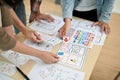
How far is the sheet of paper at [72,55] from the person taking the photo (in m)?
A: 1.09

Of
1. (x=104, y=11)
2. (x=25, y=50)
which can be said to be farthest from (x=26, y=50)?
(x=104, y=11)

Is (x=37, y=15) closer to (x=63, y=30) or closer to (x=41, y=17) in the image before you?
(x=41, y=17)

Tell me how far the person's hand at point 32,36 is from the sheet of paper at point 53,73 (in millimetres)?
204

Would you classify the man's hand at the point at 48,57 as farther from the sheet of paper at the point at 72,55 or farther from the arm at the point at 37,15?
the arm at the point at 37,15

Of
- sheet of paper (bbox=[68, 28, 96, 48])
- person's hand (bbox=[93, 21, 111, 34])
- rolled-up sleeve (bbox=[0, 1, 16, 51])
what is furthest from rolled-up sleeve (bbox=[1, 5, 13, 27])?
person's hand (bbox=[93, 21, 111, 34])

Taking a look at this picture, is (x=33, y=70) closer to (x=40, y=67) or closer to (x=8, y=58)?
(x=40, y=67)

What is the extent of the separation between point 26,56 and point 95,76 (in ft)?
3.50

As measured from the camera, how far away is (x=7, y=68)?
1030mm

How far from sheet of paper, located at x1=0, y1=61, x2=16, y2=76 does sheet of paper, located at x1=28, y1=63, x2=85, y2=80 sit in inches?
3.5

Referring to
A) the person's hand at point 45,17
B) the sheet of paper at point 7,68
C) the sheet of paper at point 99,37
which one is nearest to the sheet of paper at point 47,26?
the person's hand at point 45,17

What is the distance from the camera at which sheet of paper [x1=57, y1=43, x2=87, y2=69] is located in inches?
43.1

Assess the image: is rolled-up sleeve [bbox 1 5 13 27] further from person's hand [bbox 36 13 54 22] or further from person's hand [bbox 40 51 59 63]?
person's hand [bbox 36 13 54 22]

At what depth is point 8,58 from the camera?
109 centimetres

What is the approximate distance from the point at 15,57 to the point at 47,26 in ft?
1.27
